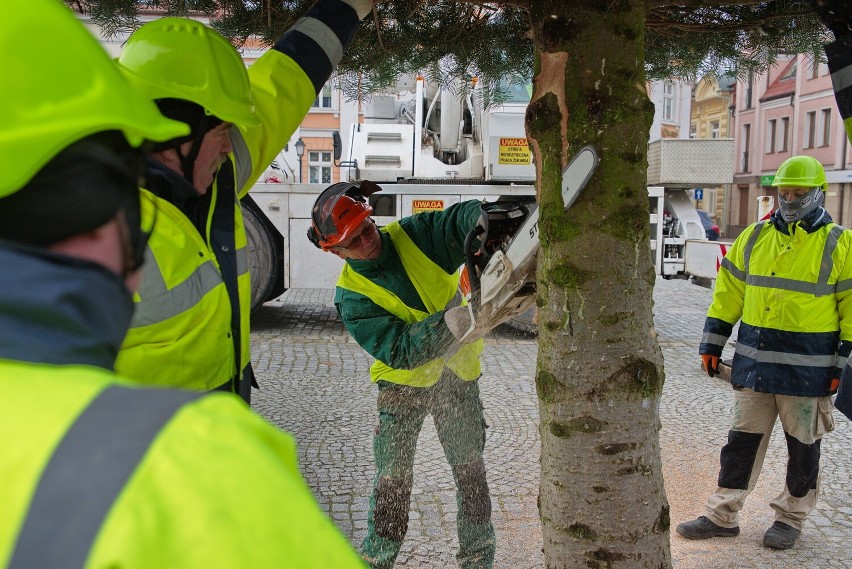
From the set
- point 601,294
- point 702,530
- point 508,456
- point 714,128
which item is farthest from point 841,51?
point 714,128

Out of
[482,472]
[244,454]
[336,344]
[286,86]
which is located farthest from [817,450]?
[336,344]

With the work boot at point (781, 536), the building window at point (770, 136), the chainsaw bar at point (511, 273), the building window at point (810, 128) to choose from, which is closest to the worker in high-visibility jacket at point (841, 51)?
the chainsaw bar at point (511, 273)

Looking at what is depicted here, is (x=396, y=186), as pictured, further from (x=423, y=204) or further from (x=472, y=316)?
(x=472, y=316)

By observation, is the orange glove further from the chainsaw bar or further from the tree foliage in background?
the chainsaw bar

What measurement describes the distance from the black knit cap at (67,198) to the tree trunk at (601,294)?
49.6 inches

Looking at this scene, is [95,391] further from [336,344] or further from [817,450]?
[336,344]

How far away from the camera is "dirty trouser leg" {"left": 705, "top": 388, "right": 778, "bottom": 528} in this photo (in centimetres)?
353

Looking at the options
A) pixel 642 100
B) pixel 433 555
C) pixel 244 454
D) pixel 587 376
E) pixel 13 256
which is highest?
pixel 642 100

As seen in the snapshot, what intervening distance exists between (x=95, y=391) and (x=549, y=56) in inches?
58.3

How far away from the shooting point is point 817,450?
3.48 meters

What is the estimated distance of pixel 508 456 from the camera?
4477mm

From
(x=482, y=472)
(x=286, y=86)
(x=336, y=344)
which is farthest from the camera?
(x=336, y=344)

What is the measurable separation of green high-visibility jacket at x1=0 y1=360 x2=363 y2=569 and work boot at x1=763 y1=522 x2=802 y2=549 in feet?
11.4

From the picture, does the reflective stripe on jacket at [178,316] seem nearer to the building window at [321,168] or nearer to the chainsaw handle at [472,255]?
the chainsaw handle at [472,255]
